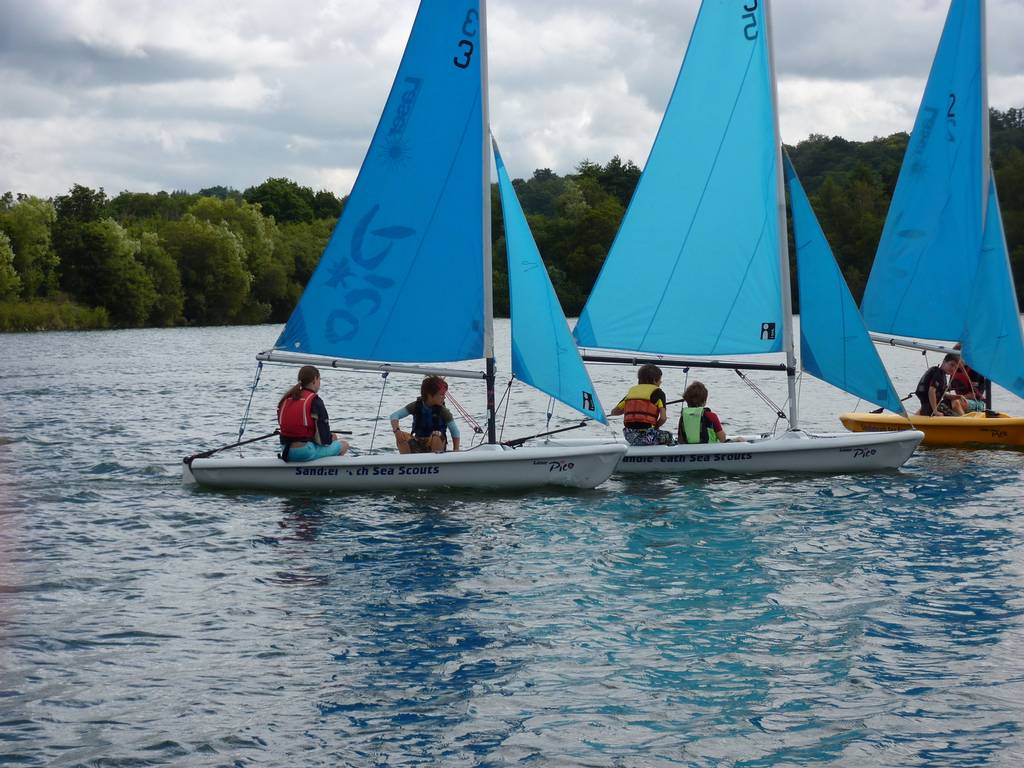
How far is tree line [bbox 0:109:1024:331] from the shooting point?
8925 centimetres

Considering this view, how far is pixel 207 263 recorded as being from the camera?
99062mm

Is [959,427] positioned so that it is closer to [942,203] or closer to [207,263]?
[942,203]

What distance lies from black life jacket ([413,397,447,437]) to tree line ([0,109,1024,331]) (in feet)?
235

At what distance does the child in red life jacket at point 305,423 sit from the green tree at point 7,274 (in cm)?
7132

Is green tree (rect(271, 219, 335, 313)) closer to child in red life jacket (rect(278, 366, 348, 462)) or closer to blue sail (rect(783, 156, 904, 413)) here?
blue sail (rect(783, 156, 904, 413))

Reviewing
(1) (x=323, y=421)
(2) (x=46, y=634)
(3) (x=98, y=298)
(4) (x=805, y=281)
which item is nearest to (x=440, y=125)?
(1) (x=323, y=421)

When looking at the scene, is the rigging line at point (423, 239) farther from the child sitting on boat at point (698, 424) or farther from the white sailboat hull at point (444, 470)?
the child sitting on boat at point (698, 424)

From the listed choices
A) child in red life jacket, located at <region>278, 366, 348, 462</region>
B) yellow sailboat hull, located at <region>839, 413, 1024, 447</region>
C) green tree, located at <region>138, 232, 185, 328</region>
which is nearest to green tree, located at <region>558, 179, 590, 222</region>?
green tree, located at <region>138, 232, 185, 328</region>

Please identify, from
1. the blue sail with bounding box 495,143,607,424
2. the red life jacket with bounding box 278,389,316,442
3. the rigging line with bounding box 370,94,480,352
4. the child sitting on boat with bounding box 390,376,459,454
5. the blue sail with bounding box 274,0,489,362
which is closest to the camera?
the red life jacket with bounding box 278,389,316,442

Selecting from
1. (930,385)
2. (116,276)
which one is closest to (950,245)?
(930,385)

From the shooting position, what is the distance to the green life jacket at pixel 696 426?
19.0 m

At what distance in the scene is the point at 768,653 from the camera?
10344mm

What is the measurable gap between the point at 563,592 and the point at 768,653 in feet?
8.40

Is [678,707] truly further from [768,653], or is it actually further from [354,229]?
[354,229]
